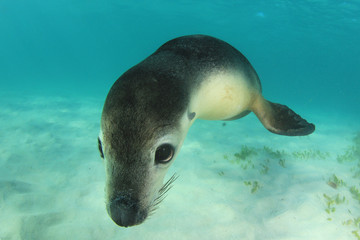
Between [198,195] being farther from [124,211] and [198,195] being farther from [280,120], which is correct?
[124,211]

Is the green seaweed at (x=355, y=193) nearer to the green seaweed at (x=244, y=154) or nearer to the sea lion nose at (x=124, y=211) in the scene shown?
the green seaweed at (x=244, y=154)

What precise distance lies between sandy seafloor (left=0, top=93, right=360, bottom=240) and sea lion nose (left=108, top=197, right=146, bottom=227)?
6.02 feet

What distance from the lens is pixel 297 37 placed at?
37906 mm

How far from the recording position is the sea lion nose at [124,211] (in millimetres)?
1230

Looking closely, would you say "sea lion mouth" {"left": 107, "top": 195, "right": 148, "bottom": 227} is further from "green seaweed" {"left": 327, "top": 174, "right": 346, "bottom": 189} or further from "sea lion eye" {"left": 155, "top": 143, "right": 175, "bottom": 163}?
"green seaweed" {"left": 327, "top": 174, "right": 346, "bottom": 189}

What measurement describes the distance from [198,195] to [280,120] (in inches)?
74.5

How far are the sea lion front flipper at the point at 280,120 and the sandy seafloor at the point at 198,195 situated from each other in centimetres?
139

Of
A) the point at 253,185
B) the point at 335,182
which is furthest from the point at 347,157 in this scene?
the point at 253,185

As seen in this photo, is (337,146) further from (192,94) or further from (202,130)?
(192,94)

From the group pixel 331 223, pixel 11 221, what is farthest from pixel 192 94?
pixel 11 221

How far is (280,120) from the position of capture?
278 centimetres

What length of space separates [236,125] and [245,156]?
4753 mm

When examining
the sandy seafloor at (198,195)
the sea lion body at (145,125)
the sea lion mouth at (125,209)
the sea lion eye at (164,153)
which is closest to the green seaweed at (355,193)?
the sandy seafloor at (198,195)

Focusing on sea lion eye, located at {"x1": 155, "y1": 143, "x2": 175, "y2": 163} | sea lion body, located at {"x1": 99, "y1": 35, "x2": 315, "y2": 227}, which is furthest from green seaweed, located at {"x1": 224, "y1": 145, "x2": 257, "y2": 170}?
sea lion eye, located at {"x1": 155, "y1": 143, "x2": 175, "y2": 163}
